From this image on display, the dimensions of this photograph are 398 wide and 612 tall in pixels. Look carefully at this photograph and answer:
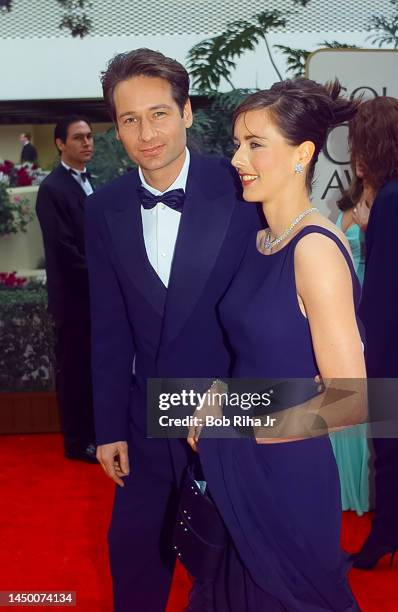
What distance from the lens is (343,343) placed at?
1.71 meters

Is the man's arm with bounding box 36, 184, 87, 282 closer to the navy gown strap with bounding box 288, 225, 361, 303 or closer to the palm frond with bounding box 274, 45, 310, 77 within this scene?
the palm frond with bounding box 274, 45, 310, 77

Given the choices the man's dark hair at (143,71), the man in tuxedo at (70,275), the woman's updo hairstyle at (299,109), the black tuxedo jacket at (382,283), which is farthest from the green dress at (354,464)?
the woman's updo hairstyle at (299,109)

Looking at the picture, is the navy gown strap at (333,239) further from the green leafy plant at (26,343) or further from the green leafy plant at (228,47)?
the green leafy plant at (26,343)

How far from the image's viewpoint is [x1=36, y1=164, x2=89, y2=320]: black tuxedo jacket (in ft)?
16.0

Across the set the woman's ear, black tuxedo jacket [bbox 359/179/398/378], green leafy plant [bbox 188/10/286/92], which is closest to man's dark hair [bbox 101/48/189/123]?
the woman's ear

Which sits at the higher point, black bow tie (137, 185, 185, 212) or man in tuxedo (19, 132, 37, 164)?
man in tuxedo (19, 132, 37, 164)

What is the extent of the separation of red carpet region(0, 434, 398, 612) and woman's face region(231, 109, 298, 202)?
5.87ft

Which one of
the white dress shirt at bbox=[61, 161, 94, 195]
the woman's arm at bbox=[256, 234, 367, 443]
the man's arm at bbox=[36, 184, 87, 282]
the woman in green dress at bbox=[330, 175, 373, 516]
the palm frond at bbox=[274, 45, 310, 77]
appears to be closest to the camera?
the woman's arm at bbox=[256, 234, 367, 443]

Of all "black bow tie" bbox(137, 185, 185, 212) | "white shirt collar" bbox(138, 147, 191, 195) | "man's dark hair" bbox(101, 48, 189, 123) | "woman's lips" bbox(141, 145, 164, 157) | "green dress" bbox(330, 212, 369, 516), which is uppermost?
"man's dark hair" bbox(101, 48, 189, 123)

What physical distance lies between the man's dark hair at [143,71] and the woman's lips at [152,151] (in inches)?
4.7

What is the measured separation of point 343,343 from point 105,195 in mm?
854

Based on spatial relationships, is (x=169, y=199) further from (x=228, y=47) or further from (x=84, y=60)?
(x=84, y=60)

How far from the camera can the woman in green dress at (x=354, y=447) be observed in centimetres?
391

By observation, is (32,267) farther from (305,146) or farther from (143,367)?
(305,146)
